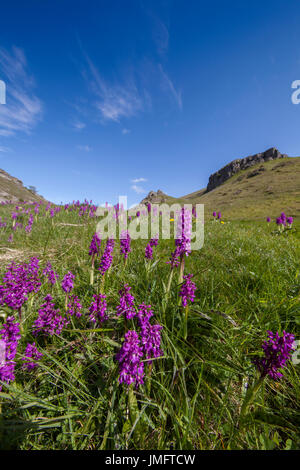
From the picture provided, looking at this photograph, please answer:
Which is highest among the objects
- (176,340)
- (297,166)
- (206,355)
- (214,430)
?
(297,166)

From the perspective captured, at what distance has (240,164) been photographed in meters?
150

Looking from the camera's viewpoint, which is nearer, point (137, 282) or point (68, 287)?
point (68, 287)

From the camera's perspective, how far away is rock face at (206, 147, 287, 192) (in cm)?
13362

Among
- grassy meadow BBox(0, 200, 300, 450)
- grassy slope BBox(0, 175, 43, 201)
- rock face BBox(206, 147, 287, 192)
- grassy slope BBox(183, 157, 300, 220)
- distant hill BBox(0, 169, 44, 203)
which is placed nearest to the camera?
grassy meadow BBox(0, 200, 300, 450)

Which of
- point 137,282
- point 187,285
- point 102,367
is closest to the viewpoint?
point 102,367

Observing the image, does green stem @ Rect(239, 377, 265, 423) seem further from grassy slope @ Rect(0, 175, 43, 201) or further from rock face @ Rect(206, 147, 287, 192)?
rock face @ Rect(206, 147, 287, 192)

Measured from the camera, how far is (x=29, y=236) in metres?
6.75

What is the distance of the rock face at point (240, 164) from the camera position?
133625 mm

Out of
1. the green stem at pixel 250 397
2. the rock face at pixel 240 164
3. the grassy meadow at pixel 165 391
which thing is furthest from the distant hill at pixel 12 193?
the rock face at pixel 240 164

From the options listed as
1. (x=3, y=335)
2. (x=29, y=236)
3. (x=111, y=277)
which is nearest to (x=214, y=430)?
(x=3, y=335)

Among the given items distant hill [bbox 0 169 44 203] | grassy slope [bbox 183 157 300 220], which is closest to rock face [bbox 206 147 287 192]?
grassy slope [bbox 183 157 300 220]

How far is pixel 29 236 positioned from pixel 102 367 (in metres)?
6.66

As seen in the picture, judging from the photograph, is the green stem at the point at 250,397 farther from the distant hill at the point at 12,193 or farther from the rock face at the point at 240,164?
the rock face at the point at 240,164
